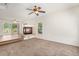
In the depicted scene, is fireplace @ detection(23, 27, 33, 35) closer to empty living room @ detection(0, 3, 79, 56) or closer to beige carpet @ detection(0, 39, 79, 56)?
empty living room @ detection(0, 3, 79, 56)

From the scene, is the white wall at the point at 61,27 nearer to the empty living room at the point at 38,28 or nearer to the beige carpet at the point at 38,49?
the empty living room at the point at 38,28

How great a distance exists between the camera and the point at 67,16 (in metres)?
2.04

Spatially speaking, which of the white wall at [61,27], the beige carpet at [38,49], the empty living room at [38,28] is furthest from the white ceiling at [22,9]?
the beige carpet at [38,49]

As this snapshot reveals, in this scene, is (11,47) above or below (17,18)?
below

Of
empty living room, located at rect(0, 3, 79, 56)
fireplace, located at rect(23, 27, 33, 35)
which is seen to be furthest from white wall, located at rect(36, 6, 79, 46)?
fireplace, located at rect(23, 27, 33, 35)

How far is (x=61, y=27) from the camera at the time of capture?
6.93ft

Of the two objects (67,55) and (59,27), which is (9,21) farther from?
(67,55)

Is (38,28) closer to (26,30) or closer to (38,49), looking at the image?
(26,30)

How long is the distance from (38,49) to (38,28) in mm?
438

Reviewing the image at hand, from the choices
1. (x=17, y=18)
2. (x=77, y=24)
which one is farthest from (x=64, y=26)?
(x=17, y=18)

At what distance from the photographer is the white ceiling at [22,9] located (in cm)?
199

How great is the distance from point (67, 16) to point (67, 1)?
0.29 meters

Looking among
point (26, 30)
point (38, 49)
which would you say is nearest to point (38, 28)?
point (26, 30)

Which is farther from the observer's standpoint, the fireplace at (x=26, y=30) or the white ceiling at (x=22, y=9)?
the fireplace at (x=26, y=30)
